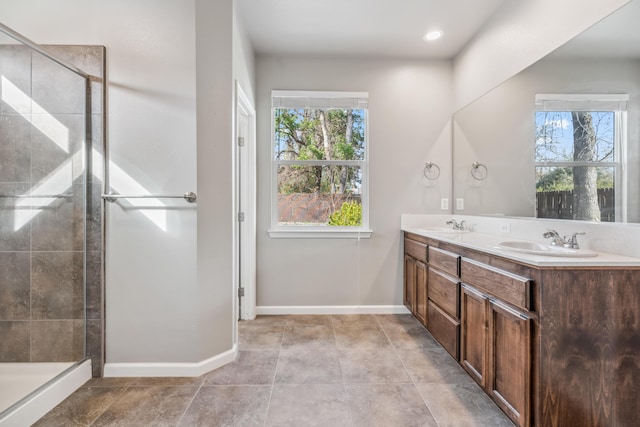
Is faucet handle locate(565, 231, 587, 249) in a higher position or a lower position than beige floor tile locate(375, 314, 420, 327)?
higher

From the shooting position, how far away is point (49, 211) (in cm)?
192

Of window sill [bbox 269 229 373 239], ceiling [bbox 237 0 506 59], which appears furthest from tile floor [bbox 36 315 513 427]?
ceiling [bbox 237 0 506 59]

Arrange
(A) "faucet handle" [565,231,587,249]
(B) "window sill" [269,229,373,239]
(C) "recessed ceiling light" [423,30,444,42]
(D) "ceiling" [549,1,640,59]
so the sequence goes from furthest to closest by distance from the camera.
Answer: (B) "window sill" [269,229,373,239] → (C) "recessed ceiling light" [423,30,444,42] → (A) "faucet handle" [565,231,587,249] → (D) "ceiling" [549,1,640,59]

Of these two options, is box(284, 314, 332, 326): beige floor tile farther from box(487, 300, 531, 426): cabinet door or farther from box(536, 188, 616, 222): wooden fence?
box(536, 188, 616, 222): wooden fence

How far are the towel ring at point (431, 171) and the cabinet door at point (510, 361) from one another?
179 centimetres

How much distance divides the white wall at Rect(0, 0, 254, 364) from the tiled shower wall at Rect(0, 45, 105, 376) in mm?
95

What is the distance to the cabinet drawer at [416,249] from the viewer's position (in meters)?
2.66

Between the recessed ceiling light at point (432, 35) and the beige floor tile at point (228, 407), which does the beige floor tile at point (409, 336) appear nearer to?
the beige floor tile at point (228, 407)

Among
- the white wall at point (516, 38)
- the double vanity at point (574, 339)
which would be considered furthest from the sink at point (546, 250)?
the white wall at point (516, 38)

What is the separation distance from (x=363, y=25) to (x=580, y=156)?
1898 mm

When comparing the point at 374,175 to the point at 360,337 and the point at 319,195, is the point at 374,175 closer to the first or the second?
the point at 319,195

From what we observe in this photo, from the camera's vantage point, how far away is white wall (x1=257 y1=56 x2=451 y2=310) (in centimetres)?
319

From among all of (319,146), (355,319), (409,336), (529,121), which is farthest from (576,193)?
(319,146)

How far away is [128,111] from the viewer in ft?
6.63
